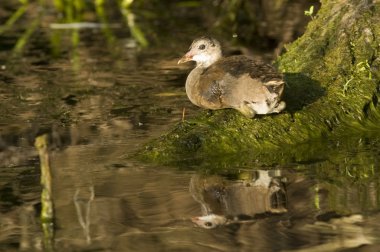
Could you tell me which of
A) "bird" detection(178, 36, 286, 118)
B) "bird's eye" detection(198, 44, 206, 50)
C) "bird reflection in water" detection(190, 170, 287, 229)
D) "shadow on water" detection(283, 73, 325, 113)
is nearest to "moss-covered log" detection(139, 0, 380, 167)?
"shadow on water" detection(283, 73, 325, 113)

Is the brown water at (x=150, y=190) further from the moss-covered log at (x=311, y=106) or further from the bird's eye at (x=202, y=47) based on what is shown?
the bird's eye at (x=202, y=47)

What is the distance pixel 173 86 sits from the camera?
10.4 meters

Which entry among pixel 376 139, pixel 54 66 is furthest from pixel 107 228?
pixel 54 66

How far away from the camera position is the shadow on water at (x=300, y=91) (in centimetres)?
786

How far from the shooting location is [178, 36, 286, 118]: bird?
7.27 m

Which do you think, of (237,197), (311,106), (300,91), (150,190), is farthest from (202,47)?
(237,197)

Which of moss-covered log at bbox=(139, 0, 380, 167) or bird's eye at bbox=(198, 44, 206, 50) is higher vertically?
bird's eye at bbox=(198, 44, 206, 50)

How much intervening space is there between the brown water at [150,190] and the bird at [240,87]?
467 mm

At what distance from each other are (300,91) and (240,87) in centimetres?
79

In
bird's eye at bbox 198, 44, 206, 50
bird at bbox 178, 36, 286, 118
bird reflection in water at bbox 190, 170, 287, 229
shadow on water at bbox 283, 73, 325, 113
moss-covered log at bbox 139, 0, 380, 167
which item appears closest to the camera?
bird reflection in water at bbox 190, 170, 287, 229

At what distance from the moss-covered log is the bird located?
19 cm

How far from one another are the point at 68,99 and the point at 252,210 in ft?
12.9

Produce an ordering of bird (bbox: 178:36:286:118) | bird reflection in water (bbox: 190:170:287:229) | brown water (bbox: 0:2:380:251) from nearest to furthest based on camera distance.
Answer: brown water (bbox: 0:2:380:251) < bird reflection in water (bbox: 190:170:287:229) < bird (bbox: 178:36:286:118)

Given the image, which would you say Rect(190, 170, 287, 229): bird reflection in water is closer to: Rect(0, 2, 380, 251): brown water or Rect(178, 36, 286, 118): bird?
Rect(0, 2, 380, 251): brown water
